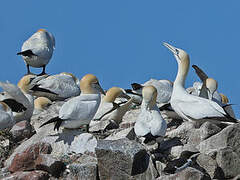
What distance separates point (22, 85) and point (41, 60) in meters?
4.52

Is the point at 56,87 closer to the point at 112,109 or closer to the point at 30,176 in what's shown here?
the point at 112,109

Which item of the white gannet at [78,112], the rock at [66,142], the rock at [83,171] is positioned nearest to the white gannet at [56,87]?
the white gannet at [78,112]

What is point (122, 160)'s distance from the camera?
10.3 metres

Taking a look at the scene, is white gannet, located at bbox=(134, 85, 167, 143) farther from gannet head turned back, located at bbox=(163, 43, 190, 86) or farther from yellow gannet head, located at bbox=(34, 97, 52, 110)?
yellow gannet head, located at bbox=(34, 97, 52, 110)

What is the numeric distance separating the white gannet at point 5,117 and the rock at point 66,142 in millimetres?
1074

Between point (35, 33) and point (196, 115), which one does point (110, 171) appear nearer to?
point (196, 115)

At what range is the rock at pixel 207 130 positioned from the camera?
11.7m

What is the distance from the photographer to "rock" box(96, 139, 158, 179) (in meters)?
10.3

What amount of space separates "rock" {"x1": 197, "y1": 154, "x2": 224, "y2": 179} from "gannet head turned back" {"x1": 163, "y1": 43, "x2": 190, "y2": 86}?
147 inches

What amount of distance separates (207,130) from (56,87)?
22.7ft

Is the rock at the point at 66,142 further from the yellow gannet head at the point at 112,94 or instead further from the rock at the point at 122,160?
the yellow gannet head at the point at 112,94

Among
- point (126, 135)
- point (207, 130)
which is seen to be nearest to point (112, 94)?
point (126, 135)

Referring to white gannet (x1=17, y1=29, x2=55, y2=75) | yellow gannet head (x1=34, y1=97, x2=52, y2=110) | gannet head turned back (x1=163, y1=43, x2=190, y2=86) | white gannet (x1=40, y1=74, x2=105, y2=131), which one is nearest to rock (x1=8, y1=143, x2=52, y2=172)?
white gannet (x1=40, y1=74, x2=105, y2=131)


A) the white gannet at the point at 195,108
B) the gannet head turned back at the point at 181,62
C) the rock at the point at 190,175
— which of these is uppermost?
the gannet head turned back at the point at 181,62
